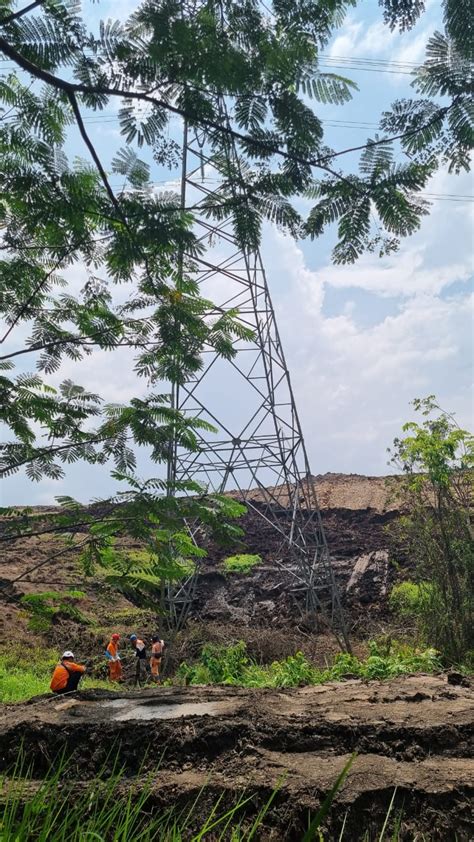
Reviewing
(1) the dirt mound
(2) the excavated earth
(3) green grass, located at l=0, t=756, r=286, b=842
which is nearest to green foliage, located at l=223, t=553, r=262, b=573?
(1) the dirt mound

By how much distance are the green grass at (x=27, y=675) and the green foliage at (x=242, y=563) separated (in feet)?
17.6

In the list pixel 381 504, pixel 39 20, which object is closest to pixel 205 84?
pixel 39 20

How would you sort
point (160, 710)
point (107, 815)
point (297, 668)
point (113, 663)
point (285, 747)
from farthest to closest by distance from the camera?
point (113, 663) → point (297, 668) → point (160, 710) → point (285, 747) → point (107, 815)

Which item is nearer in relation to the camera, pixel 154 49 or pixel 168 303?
pixel 154 49

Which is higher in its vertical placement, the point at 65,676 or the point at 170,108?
the point at 170,108

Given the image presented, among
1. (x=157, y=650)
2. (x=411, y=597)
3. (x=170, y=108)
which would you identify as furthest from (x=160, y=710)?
(x=411, y=597)

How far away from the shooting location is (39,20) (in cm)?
282

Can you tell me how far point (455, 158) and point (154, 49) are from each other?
1362 millimetres

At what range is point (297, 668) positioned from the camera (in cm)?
838

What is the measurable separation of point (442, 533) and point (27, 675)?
24.6 ft

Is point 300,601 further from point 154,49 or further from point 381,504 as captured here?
point 154,49

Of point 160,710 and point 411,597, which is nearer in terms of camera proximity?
point 160,710

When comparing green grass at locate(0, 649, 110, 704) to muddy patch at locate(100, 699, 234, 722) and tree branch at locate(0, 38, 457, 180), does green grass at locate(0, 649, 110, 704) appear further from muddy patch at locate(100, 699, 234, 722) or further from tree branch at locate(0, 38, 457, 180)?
tree branch at locate(0, 38, 457, 180)

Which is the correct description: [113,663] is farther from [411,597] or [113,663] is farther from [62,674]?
[411,597]
